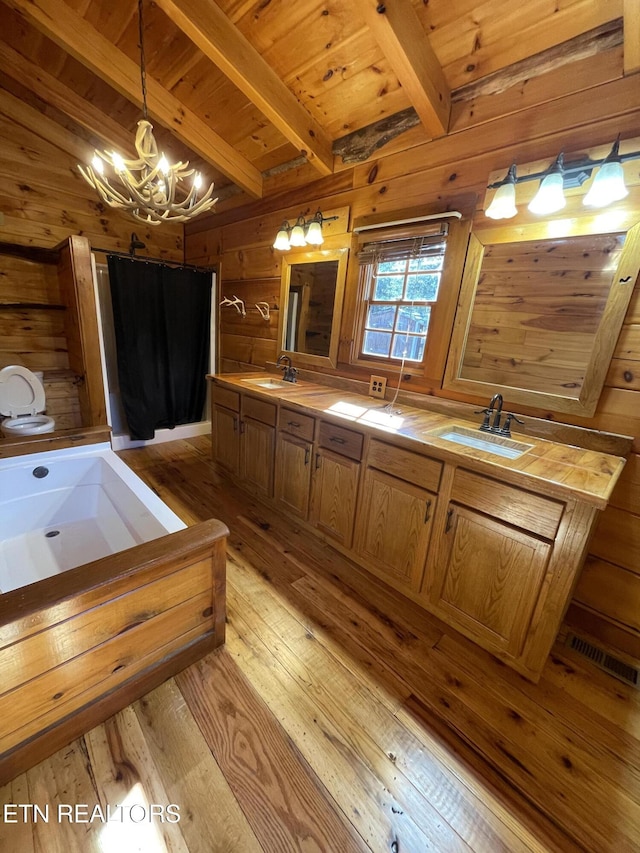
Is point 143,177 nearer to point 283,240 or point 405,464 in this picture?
point 283,240

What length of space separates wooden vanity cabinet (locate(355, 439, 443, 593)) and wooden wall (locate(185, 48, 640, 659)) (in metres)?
0.62

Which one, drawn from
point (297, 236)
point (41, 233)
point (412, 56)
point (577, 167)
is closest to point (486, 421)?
point (577, 167)

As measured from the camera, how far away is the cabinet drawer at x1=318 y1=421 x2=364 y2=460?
5.79 ft

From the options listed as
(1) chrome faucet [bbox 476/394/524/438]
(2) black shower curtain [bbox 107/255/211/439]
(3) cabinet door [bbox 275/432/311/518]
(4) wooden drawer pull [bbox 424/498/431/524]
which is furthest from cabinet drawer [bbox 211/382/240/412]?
(1) chrome faucet [bbox 476/394/524/438]

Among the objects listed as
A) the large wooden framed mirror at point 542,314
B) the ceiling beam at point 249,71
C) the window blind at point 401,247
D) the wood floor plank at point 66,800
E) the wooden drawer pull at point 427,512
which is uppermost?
the ceiling beam at point 249,71

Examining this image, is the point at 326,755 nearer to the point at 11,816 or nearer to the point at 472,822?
the point at 472,822

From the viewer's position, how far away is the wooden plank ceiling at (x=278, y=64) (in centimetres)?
143

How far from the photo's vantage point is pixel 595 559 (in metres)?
1.54

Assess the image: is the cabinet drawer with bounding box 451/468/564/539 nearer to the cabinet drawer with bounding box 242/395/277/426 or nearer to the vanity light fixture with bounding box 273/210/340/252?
the cabinet drawer with bounding box 242/395/277/426

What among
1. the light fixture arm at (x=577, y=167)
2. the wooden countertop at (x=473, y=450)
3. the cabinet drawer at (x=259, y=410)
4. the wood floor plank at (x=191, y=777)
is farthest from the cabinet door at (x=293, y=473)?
the light fixture arm at (x=577, y=167)

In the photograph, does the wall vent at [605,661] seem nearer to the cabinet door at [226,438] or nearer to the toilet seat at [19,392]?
the cabinet door at [226,438]

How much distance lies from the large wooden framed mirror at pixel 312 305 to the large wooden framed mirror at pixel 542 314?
3.01 ft

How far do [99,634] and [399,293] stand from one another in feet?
7.14

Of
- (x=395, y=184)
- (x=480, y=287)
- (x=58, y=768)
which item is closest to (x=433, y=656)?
(x=58, y=768)
